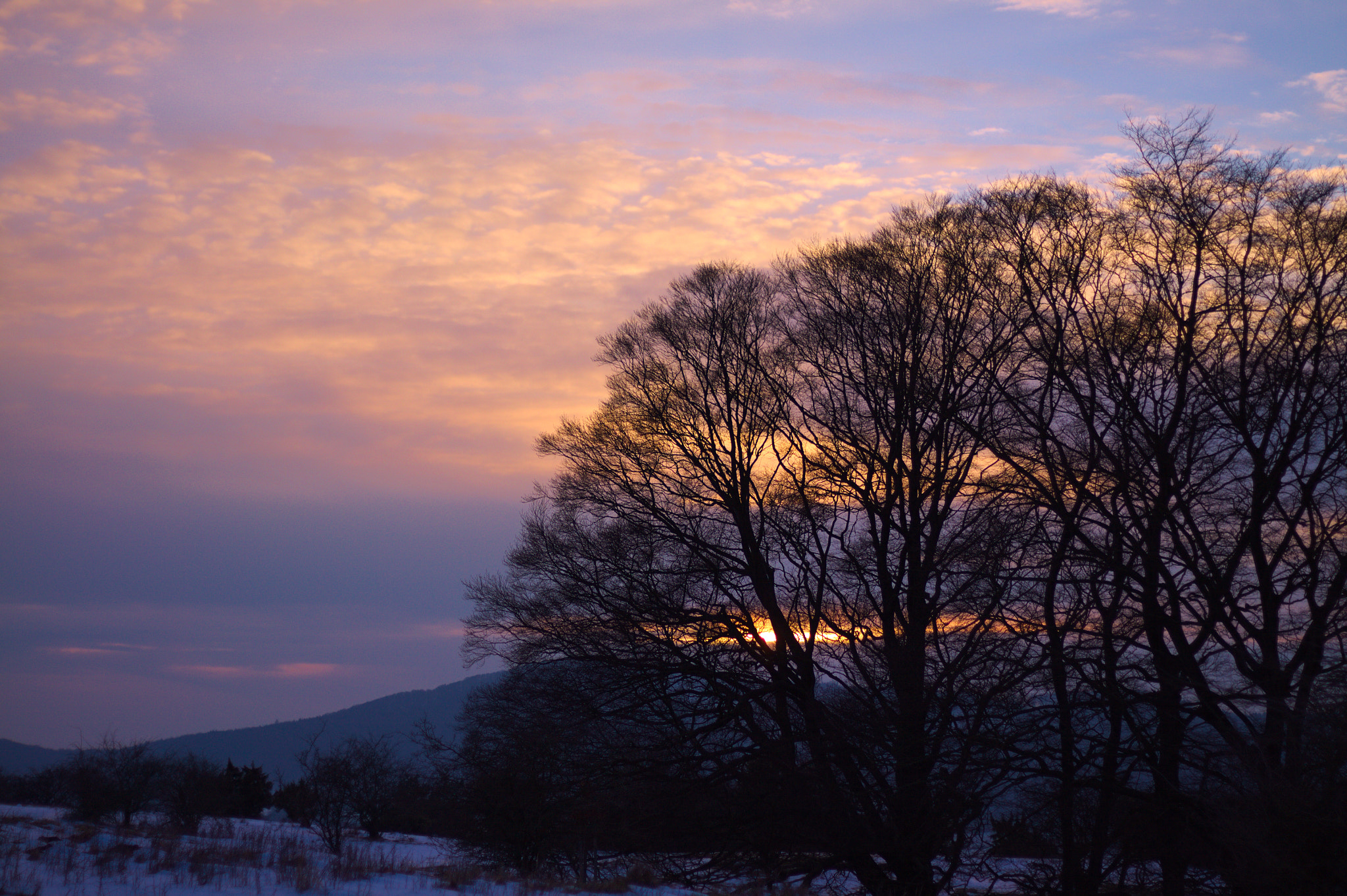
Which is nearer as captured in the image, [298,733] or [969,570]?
[969,570]

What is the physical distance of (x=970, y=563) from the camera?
16328 mm

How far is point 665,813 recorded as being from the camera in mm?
16344

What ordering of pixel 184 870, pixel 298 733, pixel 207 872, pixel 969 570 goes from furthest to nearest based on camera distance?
1. pixel 298 733
2. pixel 969 570
3. pixel 184 870
4. pixel 207 872

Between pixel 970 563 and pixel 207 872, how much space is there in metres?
13.0

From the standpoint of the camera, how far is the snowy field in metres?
10.5

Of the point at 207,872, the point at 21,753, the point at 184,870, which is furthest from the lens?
the point at 21,753

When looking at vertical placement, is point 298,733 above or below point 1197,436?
below

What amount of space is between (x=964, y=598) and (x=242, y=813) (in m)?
42.0

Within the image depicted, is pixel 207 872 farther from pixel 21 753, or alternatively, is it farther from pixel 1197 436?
pixel 21 753

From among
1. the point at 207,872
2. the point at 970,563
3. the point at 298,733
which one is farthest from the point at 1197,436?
the point at 298,733

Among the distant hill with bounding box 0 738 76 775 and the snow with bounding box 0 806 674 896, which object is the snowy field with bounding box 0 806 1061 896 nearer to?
the snow with bounding box 0 806 674 896

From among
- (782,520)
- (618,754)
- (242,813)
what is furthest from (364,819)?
(782,520)

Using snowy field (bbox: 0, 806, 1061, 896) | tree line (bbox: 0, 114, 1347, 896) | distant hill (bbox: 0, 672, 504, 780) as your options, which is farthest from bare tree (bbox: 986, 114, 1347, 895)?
Result: distant hill (bbox: 0, 672, 504, 780)

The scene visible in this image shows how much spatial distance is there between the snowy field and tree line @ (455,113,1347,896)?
→ 79.5 inches
